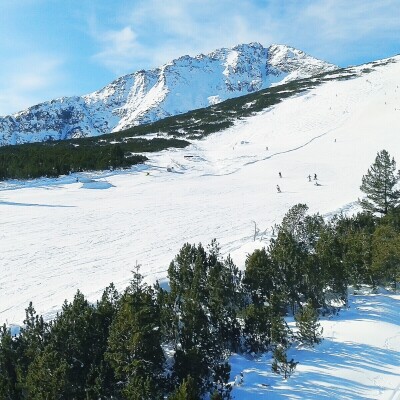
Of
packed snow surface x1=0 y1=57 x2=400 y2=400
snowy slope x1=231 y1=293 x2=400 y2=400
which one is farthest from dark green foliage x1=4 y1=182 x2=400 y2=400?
packed snow surface x1=0 y1=57 x2=400 y2=400

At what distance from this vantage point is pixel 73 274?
16.4 meters

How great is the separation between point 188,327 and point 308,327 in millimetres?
3464

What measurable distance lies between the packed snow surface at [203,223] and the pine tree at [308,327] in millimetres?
386

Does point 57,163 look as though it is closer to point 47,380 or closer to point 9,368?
point 9,368

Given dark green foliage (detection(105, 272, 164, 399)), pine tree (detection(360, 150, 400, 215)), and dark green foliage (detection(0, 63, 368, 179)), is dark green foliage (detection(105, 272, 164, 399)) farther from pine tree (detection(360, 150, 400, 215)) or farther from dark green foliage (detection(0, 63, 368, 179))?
dark green foliage (detection(0, 63, 368, 179))

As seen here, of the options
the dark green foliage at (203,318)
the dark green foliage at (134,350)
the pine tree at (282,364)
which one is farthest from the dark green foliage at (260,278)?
the dark green foliage at (134,350)

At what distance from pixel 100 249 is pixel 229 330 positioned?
1000 centimetres

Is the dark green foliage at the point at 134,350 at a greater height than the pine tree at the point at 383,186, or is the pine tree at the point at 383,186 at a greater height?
the pine tree at the point at 383,186

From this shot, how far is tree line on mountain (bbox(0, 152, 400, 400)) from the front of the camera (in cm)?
852

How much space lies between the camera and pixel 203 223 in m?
24.6

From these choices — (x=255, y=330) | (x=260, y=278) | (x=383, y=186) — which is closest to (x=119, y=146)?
(x=383, y=186)

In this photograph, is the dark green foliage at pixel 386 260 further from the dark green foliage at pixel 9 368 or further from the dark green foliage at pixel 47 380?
the dark green foliage at pixel 9 368

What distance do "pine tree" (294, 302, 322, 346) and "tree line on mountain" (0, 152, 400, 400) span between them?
0.03 m

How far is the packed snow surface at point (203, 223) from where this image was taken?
35.6 ft
